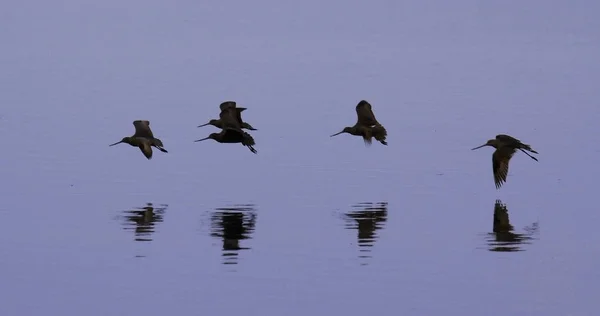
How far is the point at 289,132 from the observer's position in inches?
1469

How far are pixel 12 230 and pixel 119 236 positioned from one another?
171 centimetres

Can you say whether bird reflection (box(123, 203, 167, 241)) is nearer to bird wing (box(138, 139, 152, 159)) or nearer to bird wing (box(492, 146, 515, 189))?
bird wing (box(138, 139, 152, 159))

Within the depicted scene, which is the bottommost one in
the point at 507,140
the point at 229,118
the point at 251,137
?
the point at 507,140

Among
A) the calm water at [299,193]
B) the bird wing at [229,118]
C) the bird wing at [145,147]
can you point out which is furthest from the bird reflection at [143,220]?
the bird wing at [229,118]

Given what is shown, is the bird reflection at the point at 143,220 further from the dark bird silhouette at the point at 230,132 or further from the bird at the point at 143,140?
the dark bird silhouette at the point at 230,132

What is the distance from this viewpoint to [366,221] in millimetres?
25734

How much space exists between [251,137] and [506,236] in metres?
6.34

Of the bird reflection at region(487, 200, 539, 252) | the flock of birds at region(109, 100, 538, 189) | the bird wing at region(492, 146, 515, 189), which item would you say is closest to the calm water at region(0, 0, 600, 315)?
the bird reflection at region(487, 200, 539, 252)

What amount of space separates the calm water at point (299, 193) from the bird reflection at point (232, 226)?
6cm

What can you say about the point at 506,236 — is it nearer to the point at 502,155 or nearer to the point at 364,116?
the point at 502,155

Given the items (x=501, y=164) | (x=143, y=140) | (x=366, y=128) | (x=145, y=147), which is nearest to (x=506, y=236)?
(x=501, y=164)

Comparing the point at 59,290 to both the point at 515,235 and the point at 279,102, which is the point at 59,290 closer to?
the point at 515,235

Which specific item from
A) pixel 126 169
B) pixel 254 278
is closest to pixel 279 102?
pixel 126 169

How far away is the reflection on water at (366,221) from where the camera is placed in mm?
23781
